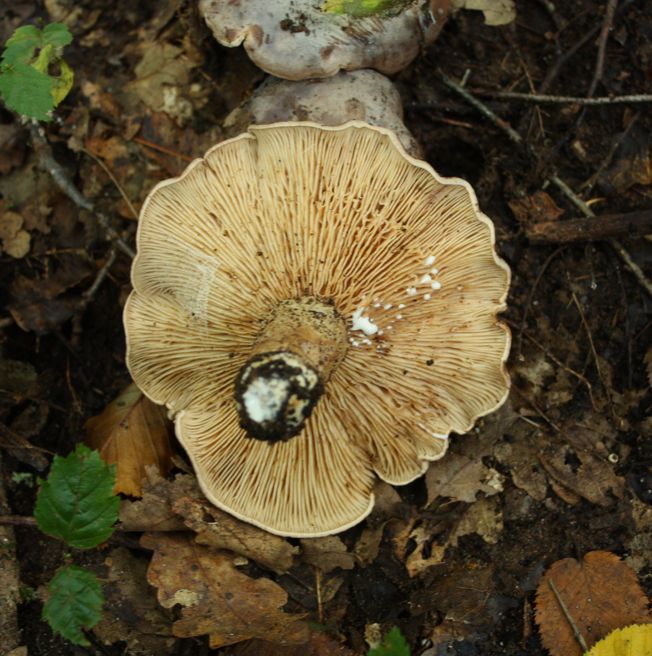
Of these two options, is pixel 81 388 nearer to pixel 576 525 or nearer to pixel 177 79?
pixel 177 79

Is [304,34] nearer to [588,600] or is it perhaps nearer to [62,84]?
[62,84]

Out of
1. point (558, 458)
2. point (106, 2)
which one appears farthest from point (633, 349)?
point (106, 2)

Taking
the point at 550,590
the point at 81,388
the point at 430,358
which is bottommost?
the point at 550,590

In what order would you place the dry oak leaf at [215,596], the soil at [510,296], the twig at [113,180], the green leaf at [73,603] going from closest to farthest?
the green leaf at [73,603]
the dry oak leaf at [215,596]
the soil at [510,296]
the twig at [113,180]

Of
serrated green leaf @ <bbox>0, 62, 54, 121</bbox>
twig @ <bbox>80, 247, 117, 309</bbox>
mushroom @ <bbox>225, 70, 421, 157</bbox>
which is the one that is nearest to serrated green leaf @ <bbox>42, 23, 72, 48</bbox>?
serrated green leaf @ <bbox>0, 62, 54, 121</bbox>

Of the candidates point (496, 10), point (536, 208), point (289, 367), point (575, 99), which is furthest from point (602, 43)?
point (289, 367)

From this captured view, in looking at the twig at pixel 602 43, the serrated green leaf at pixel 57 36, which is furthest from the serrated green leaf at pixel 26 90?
the twig at pixel 602 43

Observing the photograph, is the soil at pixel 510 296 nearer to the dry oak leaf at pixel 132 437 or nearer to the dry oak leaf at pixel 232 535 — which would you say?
the dry oak leaf at pixel 132 437
